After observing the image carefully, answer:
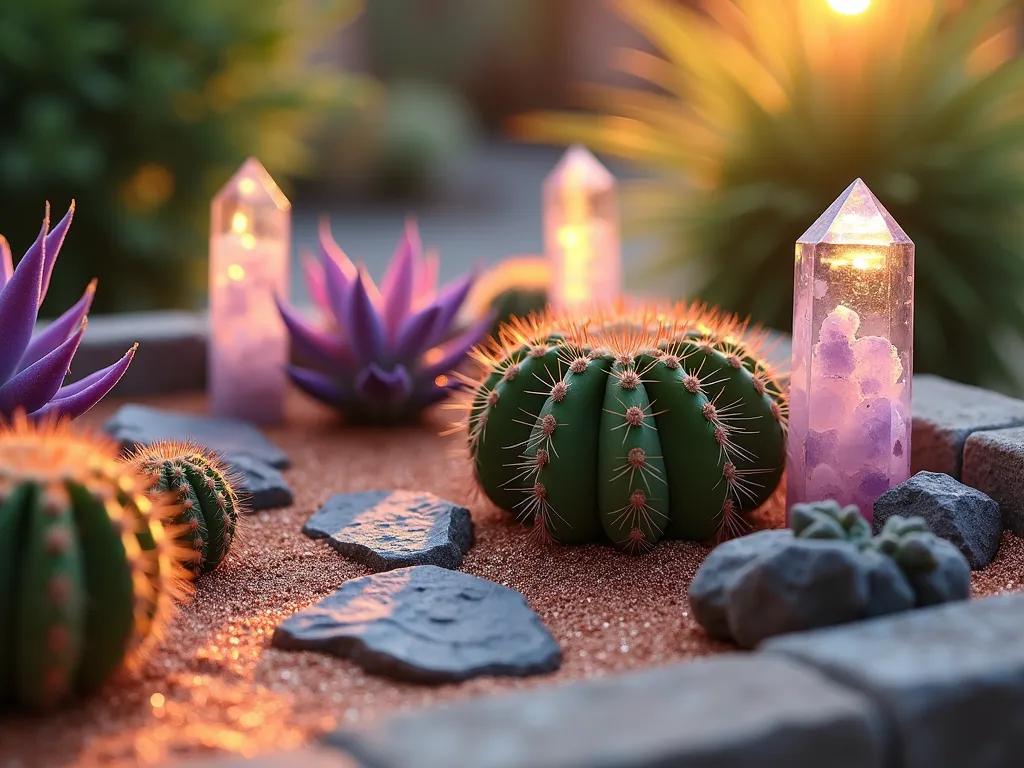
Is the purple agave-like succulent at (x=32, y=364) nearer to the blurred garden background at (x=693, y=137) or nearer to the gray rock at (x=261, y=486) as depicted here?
the gray rock at (x=261, y=486)

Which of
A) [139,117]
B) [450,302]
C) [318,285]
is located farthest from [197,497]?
[139,117]

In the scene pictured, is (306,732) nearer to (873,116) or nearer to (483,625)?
(483,625)

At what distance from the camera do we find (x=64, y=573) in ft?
5.45

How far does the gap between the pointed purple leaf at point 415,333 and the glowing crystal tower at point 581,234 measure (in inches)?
27.9

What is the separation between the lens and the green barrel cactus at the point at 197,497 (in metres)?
2.33

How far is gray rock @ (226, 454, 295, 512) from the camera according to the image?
291 cm

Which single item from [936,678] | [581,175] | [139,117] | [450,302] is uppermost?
[139,117]

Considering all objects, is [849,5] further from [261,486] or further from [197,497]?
[197,497]

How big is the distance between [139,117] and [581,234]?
228 cm

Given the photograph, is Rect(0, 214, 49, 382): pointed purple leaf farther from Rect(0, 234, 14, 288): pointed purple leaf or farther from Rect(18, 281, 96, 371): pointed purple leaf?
Rect(0, 234, 14, 288): pointed purple leaf

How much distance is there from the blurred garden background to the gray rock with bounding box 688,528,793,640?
182cm

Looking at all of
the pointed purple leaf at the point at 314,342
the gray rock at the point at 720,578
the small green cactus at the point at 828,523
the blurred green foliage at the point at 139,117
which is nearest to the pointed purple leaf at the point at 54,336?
the pointed purple leaf at the point at 314,342

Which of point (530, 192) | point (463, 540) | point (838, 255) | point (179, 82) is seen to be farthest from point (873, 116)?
point (530, 192)

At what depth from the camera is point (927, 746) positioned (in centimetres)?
157
